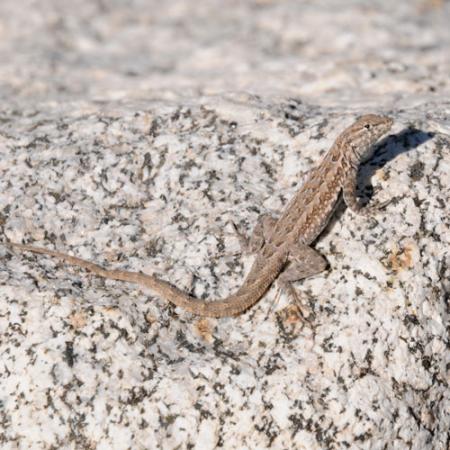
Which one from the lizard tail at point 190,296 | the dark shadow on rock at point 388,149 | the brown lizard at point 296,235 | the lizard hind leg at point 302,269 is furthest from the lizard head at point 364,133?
the lizard tail at point 190,296

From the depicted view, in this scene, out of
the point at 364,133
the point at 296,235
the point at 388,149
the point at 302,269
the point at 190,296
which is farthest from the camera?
the point at 388,149

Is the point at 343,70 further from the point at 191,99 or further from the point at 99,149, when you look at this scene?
the point at 99,149

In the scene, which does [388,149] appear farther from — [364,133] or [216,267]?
[216,267]

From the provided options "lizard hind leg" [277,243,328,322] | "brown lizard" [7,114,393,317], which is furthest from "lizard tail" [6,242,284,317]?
"lizard hind leg" [277,243,328,322]

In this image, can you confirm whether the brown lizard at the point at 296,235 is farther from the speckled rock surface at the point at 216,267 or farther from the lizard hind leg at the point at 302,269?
the speckled rock surface at the point at 216,267

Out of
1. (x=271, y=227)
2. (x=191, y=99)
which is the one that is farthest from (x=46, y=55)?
(x=271, y=227)

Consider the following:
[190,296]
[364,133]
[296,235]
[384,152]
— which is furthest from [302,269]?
[384,152]

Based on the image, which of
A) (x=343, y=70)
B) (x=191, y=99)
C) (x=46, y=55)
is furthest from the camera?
(x=46, y=55)
